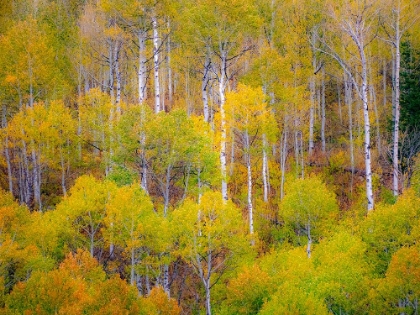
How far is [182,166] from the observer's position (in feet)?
69.7

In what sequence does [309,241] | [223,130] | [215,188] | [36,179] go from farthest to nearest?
1. [215,188]
2. [36,179]
3. [309,241]
4. [223,130]

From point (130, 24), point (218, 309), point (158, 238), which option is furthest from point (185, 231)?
point (130, 24)

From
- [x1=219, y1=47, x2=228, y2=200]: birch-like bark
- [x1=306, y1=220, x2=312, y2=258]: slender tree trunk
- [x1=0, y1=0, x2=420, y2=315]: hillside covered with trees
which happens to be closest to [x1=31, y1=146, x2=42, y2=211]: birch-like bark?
[x1=0, y1=0, x2=420, y2=315]: hillside covered with trees

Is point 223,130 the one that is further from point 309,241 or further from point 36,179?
Result: point 36,179

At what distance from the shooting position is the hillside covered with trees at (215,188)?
677 inches

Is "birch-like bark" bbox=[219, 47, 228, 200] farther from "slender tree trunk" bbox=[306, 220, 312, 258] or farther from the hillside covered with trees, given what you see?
"slender tree trunk" bbox=[306, 220, 312, 258]

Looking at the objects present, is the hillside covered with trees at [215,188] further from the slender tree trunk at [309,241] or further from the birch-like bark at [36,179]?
the birch-like bark at [36,179]

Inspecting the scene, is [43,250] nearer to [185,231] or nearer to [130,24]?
[185,231]

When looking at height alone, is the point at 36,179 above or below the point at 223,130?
below

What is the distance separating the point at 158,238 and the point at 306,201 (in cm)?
771

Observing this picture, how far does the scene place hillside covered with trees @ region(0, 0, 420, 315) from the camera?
56.4ft

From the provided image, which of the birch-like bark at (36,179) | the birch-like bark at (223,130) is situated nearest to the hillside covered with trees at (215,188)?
the birch-like bark at (223,130)

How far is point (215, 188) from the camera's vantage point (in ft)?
90.8

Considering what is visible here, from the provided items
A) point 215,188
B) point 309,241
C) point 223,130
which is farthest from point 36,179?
point 309,241
